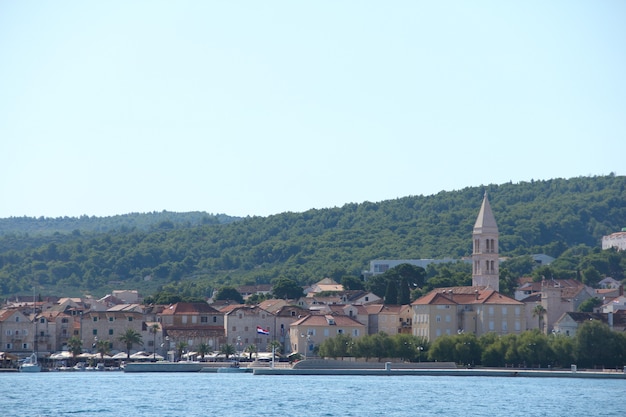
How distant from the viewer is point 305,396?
87312 mm

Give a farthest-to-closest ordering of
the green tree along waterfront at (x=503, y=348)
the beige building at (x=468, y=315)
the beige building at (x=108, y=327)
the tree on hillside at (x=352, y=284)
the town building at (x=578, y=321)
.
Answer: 1. the tree on hillside at (x=352, y=284)
2. the beige building at (x=108, y=327)
3. the beige building at (x=468, y=315)
4. the town building at (x=578, y=321)
5. the green tree along waterfront at (x=503, y=348)

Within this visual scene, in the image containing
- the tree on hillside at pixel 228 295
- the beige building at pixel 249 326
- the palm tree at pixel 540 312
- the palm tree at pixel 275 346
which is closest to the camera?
the palm tree at pixel 275 346

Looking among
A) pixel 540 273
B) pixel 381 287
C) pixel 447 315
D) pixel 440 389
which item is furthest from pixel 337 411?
pixel 540 273

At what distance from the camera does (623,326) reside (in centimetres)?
12606

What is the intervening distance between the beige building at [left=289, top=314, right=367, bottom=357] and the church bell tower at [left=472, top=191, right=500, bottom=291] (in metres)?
15.6

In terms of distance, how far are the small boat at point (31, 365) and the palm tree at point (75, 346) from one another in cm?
428

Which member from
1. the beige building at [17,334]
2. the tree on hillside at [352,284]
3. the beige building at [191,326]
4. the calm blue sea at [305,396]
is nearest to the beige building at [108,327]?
the beige building at [191,326]

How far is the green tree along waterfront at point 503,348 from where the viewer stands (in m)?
112

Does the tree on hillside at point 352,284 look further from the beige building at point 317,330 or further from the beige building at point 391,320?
the beige building at point 317,330

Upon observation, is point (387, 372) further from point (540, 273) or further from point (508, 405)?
point (540, 273)

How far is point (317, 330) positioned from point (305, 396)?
41574 millimetres

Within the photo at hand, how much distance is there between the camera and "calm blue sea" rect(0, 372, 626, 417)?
75750mm

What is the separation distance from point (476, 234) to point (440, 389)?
4751cm

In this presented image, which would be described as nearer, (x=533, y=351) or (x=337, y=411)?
(x=337, y=411)
